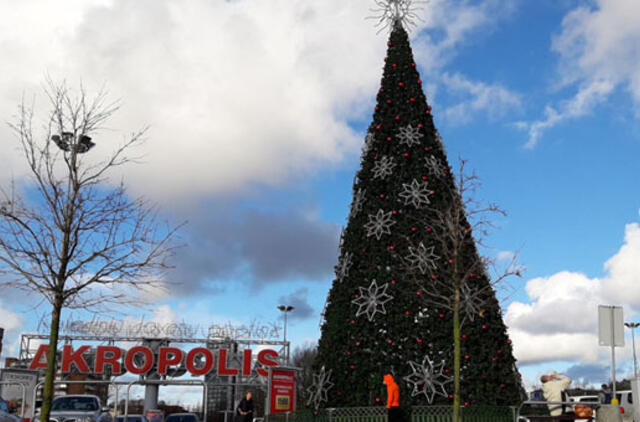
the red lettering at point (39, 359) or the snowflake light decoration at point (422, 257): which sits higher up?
the snowflake light decoration at point (422, 257)

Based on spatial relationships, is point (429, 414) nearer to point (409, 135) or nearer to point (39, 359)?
point (409, 135)

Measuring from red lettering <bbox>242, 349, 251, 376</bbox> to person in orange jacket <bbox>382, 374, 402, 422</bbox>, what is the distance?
3263 cm

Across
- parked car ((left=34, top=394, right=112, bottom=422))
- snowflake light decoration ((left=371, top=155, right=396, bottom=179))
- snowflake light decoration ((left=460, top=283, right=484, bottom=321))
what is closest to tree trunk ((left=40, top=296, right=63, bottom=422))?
snowflake light decoration ((left=371, top=155, right=396, bottom=179))

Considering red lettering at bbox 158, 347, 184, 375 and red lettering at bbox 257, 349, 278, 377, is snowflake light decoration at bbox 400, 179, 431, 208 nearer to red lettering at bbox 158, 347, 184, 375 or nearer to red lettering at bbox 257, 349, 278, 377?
red lettering at bbox 257, 349, 278, 377

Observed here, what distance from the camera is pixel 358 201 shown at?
49.3 feet

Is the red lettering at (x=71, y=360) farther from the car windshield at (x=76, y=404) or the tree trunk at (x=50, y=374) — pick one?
the tree trunk at (x=50, y=374)

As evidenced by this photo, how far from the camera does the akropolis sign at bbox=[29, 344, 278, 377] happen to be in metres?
42.1

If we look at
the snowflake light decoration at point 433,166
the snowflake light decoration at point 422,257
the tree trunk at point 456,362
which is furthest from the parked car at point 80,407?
the snowflake light decoration at point 433,166

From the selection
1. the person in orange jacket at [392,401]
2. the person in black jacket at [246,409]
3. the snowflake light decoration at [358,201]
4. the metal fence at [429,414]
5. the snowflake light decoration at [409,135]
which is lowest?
the person in black jacket at [246,409]

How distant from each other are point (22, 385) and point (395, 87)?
11.2 m

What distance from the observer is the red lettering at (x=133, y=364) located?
42.0 meters

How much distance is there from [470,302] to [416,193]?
2.69 meters

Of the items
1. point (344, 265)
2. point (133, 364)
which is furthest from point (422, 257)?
point (133, 364)

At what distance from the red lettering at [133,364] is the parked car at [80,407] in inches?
883
